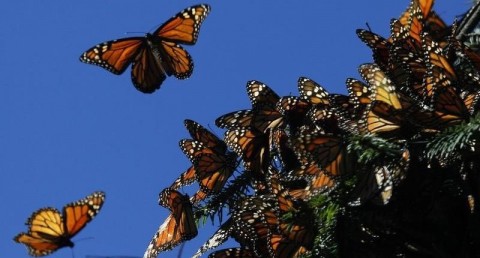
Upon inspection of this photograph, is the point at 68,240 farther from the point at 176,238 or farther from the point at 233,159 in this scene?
the point at 233,159

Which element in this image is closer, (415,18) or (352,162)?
(352,162)

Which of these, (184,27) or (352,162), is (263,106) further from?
(184,27)

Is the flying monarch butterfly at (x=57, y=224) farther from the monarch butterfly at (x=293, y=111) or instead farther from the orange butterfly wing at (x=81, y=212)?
the monarch butterfly at (x=293, y=111)

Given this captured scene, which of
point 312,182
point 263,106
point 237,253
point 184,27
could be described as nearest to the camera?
point 312,182

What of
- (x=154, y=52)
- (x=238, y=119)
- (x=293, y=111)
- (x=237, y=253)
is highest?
(x=154, y=52)

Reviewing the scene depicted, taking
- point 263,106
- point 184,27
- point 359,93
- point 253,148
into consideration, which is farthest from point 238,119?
point 184,27

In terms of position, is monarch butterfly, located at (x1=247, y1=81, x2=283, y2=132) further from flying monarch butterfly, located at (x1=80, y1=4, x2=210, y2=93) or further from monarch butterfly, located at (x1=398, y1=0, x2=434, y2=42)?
flying monarch butterfly, located at (x1=80, y1=4, x2=210, y2=93)

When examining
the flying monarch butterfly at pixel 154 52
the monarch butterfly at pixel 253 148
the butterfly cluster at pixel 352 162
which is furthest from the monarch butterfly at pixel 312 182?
the flying monarch butterfly at pixel 154 52
